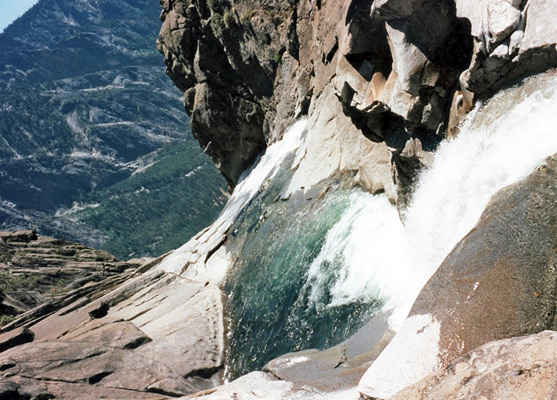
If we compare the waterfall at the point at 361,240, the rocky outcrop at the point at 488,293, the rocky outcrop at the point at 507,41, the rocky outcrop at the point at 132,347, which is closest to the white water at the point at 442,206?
the waterfall at the point at 361,240

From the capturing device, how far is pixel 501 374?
6988 mm

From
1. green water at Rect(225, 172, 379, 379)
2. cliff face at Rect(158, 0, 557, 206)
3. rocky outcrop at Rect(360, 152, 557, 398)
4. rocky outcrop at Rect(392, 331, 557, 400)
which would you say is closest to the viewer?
rocky outcrop at Rect(392, 331, 557, 400)

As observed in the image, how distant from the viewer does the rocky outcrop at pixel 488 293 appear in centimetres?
882

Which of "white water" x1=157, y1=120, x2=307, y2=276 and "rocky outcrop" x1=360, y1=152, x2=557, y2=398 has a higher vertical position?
"white water" x1=157, y1=120, x2=307, y2=276

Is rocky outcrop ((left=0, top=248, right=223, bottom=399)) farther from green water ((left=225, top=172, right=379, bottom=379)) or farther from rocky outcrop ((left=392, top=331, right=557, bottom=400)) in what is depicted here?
rocky outcrop ((left=392, top=331, right=557, bottom=400))

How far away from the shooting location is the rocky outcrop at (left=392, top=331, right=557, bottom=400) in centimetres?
659

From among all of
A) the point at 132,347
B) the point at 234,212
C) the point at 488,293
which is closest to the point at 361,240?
the point at 488,293

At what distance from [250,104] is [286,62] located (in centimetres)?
856

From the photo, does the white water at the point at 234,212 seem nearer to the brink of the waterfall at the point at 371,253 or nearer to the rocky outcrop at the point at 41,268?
the brink of the waterfall at the point at 371,253

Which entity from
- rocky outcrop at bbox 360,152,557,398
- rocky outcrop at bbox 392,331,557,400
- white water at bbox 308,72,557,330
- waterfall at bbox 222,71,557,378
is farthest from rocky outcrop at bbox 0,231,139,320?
rocky outcrop at bbox 392,331,557,400

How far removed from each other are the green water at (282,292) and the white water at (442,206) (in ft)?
2.50

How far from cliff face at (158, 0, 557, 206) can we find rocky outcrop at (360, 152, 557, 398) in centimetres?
403

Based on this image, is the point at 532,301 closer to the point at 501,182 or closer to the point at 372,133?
the point at 501,182

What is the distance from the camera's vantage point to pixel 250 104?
1742 inches
